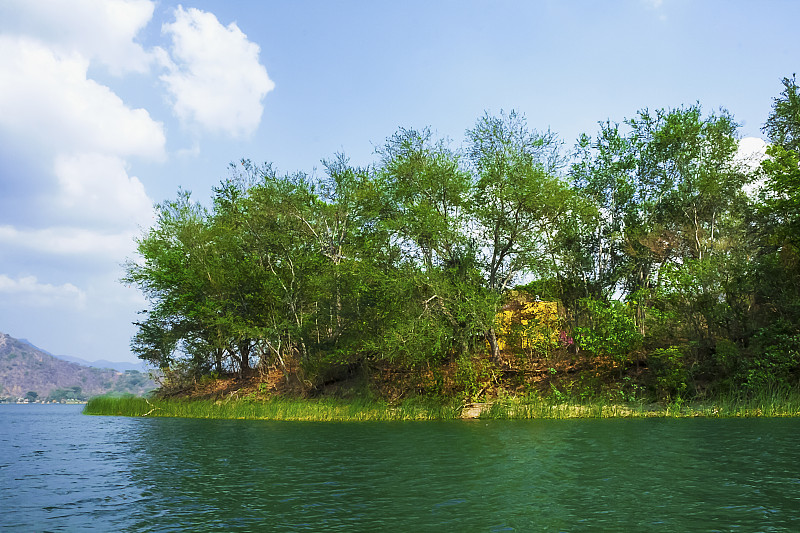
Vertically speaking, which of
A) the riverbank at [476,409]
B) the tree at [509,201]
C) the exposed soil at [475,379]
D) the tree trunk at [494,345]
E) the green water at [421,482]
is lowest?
the green water at [421,482]

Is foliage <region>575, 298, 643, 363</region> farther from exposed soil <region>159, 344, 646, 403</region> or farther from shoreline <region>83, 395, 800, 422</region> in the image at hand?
shoreline <region>83, 395, 800, 422</region>

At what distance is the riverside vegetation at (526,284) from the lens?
114 feet

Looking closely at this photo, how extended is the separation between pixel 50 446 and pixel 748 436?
28.8 metres

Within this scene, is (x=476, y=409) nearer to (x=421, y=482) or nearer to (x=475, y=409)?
(x=475, y=409)

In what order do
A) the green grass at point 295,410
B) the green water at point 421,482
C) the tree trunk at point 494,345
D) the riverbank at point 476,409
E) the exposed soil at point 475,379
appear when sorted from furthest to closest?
1. the tree trunk at point 494,345
2. the exposed soil at point 475,379
3. the green grass at point 295,410
4. the riverbank at point 476,409
5. the green water at point 421,482

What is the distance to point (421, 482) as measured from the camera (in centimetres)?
1438

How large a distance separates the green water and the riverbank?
5.44 metres

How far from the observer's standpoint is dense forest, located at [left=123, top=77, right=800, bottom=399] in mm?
34906

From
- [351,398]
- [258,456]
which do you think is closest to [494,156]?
[351,398]

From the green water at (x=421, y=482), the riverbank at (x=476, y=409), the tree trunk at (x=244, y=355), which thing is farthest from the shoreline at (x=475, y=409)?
the tree trunk at (x=244, y=355)

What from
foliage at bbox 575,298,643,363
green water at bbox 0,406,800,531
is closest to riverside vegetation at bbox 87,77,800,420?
foliage at bbox 575,298,643,363

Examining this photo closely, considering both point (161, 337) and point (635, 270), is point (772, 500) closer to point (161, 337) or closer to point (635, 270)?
point (635, 270)

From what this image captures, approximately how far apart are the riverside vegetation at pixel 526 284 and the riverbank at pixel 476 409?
0.18 meters

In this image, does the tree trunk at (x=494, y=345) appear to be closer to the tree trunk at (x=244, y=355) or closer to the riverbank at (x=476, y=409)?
the riverbank at (x=476, y=409)
